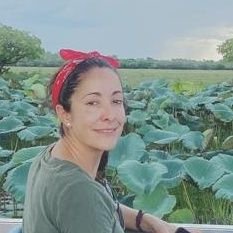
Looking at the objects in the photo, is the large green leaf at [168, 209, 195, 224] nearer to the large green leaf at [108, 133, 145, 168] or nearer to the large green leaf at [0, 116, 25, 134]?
the large green leaf at [108, 133, 145, 168]

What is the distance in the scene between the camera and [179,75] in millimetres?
2314

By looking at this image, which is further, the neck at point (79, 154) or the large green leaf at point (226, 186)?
the large green leaf at point (226, 186)

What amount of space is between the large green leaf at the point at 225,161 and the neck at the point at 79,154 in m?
1.05

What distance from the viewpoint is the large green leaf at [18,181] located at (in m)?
1.92

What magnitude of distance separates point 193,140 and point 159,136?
12 centimetres

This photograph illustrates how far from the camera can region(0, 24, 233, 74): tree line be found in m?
2.19

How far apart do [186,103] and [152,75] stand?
37 cm

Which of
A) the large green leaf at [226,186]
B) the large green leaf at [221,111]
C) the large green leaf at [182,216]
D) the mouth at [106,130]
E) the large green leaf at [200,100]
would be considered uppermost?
the mouth at [106,130]

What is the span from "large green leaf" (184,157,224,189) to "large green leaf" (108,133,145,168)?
0.19 m

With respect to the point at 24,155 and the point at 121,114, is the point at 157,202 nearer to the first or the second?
the point at 24,155

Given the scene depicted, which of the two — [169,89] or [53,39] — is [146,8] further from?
[169,89]

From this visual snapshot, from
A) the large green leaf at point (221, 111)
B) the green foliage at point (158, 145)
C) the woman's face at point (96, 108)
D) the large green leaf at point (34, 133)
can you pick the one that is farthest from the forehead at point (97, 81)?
the large green leaf at point (221, 111)

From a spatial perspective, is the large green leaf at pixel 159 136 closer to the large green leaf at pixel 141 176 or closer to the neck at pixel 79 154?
the large green leaf at pixel 141 176

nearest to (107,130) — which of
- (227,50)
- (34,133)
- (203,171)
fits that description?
(203,171)
